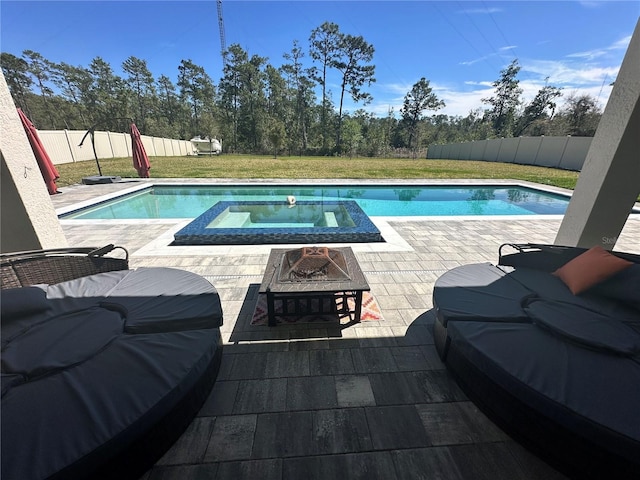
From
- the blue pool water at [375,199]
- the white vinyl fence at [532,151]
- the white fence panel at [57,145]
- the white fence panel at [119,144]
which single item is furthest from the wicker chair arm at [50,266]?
the white fence panel at [119,144]

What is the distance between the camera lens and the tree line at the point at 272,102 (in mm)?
27578

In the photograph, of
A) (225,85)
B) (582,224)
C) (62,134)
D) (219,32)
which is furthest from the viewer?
(219,32)

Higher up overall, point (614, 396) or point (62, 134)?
point (62, 134)

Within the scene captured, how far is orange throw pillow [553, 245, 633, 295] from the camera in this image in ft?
7.47

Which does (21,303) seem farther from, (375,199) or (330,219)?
(375,199)

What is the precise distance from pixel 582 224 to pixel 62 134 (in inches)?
885

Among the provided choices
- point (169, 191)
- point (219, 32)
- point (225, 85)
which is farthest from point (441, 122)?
point (169, 191)

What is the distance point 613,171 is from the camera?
3.19 m

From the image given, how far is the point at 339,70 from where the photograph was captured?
29109 mm

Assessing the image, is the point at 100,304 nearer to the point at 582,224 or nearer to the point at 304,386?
the point at 304,386

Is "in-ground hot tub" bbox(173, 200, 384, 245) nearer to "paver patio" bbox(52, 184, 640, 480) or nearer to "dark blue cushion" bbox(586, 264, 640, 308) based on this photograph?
"paver patio" bbox(52, 184, 640, 480)

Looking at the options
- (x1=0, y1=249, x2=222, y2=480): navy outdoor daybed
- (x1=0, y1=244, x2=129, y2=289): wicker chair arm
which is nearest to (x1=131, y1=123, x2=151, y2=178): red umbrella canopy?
(x1=0, y1=244, x2=129, y2=289): wicker chair arm

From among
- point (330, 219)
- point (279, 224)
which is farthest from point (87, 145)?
point (330, 219)

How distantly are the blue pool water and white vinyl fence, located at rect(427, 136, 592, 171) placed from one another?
22.8 feet
